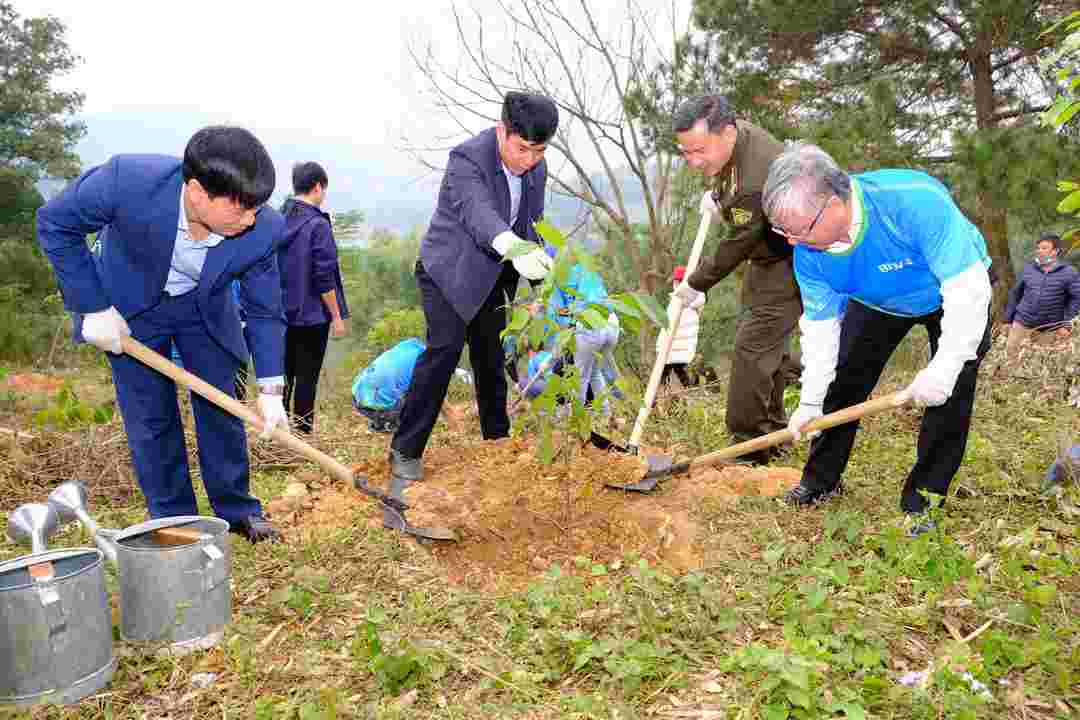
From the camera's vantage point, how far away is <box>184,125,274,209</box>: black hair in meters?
2.38

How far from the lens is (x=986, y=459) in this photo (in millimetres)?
3977

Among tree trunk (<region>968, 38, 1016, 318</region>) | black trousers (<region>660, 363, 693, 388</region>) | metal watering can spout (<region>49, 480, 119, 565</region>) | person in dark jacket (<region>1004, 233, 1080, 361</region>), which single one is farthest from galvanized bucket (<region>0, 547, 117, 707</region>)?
tree trunk (<region>968, 38, 1016, 318</region>)

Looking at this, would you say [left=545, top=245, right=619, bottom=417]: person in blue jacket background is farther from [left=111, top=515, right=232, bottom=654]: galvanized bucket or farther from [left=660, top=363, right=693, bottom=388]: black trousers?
[left=660, top=363, right=693, bottom=388]: black trousers

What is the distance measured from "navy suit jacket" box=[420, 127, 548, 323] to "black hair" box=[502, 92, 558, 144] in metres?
0.25

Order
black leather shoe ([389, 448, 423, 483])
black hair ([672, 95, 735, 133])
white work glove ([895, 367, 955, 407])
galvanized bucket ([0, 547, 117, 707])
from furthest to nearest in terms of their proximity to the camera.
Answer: black hair ([672, 95, 735, 133]) < black leather shoe ([389, 448, 423, 483]) < white work glove ([895, 367, 955, 407]) < galvanized bucket ([0, 547, 117, 707])

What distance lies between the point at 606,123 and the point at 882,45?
393 centimetres

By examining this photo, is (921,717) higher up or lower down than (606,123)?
lower down

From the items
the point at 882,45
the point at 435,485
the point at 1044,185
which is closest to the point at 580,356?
the point at 435,485

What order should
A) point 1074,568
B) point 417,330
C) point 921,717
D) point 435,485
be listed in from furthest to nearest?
point 417,330 → point 435,485 → point 1074,568 → point 921,717

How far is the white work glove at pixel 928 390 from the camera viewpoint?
2646 mm

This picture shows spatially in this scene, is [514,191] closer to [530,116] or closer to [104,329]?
[530,116]

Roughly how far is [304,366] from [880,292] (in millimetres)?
3459

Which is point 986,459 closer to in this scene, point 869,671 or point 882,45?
point 869,671

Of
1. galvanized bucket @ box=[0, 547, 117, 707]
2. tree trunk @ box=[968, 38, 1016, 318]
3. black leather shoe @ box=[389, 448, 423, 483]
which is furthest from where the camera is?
tree trunk @ box=[968, 38, 1016, 318]
